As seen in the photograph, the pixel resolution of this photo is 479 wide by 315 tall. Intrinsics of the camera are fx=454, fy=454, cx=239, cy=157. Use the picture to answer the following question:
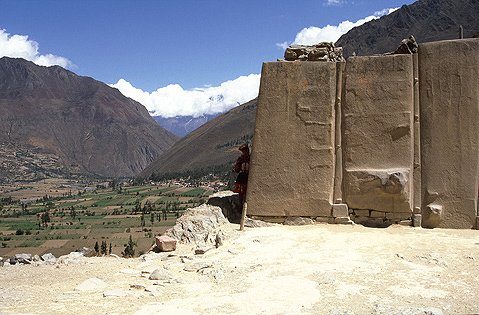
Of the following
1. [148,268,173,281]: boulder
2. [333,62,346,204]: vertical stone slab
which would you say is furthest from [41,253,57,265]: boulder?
[333,62,346,204]: vertical stone slab

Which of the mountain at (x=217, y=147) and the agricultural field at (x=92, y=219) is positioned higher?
the mountain at (x=217, y=147)

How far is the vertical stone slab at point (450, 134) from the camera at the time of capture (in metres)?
10.2

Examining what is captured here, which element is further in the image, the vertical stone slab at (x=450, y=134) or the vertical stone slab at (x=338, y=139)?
the vertical stone slab at (x=338, y=139)

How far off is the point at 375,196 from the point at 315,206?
1436 millimetres

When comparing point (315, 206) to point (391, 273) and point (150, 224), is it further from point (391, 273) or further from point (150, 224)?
point (150, 224)

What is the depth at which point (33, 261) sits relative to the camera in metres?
10.2

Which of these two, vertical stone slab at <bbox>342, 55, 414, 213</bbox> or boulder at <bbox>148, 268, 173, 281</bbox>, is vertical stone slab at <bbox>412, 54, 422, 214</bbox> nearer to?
vertical stone slab at <bbox>342, 55, 414, 213</bbox>

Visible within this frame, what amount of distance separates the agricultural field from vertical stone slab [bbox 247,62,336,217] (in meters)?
34.9

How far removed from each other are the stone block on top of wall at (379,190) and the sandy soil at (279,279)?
0.71 meters

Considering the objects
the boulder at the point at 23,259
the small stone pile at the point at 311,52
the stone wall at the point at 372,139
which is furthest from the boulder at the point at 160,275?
the small stone pile at the point at 311,52

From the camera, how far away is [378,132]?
36.1 feet

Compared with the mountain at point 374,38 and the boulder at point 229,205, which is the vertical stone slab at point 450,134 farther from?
the mountain at point 374,38

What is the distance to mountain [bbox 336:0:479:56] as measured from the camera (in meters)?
90.9

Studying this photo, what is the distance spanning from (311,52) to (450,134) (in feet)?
13.4
